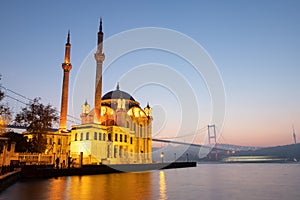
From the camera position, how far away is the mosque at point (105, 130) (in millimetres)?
41156

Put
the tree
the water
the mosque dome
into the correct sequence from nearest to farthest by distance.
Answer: the water < the tree < the mosque dome

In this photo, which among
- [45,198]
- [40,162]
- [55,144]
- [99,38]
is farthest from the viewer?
[99,38]

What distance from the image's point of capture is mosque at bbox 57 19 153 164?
41.2 m

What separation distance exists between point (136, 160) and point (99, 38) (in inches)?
982

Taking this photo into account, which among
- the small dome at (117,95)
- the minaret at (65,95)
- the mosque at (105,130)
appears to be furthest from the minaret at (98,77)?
the small dome at (117,95)

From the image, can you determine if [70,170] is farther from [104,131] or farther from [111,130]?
[111,130]

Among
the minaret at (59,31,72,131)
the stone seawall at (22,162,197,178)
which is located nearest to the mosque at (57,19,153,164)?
the minaret at (59,31,72,131)

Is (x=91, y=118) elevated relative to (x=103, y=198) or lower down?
elevated

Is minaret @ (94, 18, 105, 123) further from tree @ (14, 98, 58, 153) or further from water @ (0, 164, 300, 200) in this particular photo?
water @ (0, 164, 300, 200)

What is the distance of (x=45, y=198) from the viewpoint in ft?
37.3

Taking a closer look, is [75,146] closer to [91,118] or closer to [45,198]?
[91,118]

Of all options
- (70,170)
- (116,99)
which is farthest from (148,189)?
(116,99)

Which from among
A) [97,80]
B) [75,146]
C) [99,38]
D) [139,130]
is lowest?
[75,146]

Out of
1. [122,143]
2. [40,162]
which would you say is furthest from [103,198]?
[122,143]
